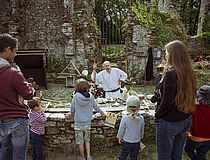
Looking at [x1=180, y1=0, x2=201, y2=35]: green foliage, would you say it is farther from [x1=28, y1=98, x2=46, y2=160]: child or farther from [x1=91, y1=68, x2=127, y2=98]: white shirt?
[x1=28, y1=98, x2=46, y2=160]: child

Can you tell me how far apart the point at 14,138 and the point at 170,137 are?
72.3 inches

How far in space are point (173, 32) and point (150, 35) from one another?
169 cm

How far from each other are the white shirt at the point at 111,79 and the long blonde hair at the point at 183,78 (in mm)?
2887

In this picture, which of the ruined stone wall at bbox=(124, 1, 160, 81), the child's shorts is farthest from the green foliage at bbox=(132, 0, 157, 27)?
the child's shorts

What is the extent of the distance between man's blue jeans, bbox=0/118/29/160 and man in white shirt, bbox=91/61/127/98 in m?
2.99

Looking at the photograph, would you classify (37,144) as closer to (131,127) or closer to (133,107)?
(131,127)

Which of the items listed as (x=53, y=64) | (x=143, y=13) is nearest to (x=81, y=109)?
(x=143, y=13)

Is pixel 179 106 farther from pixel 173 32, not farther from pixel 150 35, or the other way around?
pixel 173 32

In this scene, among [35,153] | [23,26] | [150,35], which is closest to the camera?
[35,153]

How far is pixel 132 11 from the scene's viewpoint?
10.2 meters

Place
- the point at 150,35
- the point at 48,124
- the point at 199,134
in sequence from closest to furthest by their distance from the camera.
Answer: the point at 199,134
the point at 48,124
the point at 150,35

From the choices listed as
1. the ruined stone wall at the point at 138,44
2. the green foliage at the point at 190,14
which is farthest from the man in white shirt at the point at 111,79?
the green foliage at the point at 190,14

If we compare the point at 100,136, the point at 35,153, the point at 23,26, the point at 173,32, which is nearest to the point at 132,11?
the point at 173,32

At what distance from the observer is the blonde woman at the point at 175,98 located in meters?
1.76
